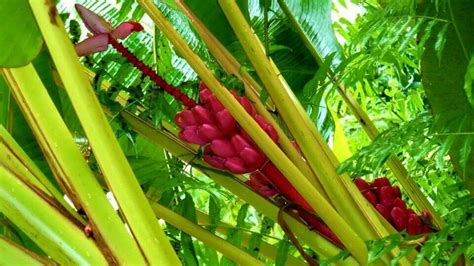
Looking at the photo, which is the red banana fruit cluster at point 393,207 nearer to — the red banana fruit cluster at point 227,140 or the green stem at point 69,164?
the red banana fruit cluster at point 227,140

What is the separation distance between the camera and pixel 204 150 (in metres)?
0.58

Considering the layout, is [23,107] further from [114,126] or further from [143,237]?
[114,126]

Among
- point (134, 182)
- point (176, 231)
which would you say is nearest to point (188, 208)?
point (176, 231)

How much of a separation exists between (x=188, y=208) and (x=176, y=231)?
6cm

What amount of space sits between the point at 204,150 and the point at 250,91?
0.08m

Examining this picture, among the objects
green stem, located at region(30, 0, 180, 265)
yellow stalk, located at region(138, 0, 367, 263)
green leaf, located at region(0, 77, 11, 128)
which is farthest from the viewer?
green leaf, located at region(0, 77, 11, 128)

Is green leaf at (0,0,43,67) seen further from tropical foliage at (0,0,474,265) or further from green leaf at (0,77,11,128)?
green leaf at (0,77,11,128)

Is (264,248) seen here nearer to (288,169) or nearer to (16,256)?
(288,169)

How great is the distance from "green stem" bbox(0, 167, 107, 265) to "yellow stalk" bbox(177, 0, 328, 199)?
220mm

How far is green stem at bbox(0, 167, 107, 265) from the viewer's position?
1.37 ft

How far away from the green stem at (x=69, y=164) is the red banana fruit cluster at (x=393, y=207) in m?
0.28

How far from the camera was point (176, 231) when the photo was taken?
0.75 meters

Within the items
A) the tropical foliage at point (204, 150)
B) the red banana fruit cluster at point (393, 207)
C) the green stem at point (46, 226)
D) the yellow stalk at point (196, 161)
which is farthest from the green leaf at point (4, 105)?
the red banana fruit cluster at point (393, 207)

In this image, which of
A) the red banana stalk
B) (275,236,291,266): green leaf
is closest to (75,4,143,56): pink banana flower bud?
the red banana stalk
